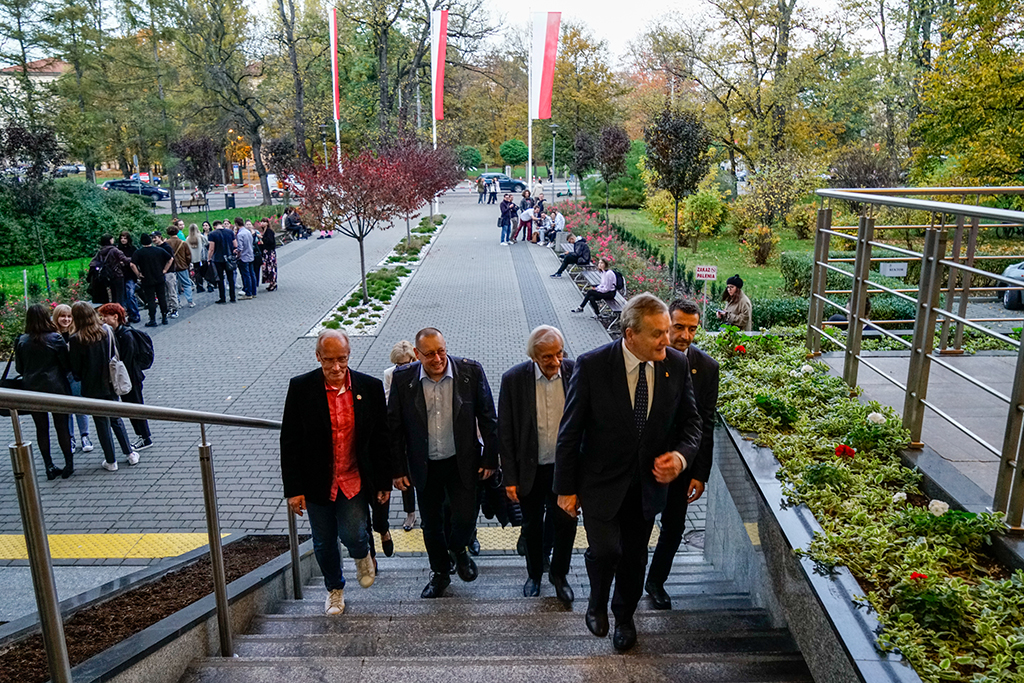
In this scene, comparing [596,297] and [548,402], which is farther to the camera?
[596,297]

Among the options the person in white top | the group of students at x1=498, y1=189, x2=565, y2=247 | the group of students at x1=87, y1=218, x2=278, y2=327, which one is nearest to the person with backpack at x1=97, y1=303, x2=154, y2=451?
the group of students at x1=87, y1=218, x2=278, y2=327

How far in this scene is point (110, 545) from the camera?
3.22m

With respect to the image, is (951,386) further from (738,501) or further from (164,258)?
(164,258)

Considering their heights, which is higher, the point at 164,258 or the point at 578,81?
the point at 578,81

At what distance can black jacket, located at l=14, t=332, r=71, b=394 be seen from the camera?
7453 mm

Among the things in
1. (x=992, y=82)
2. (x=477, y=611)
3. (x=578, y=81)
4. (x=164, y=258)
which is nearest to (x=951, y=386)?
(x=477, y=611)

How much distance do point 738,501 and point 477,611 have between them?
5.77ft

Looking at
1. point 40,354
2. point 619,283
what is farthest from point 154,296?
point 619,283

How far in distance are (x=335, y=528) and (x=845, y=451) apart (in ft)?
9.98

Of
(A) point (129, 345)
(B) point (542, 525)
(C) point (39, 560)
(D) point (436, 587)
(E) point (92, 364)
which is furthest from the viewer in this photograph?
(A) point (129, 345)

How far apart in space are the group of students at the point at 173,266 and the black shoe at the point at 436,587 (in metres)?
11.8

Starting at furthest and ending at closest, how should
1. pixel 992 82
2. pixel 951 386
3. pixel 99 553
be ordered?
pixel 992 82 < pixel 951 386 < pixel 99 553

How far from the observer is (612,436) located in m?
3.69

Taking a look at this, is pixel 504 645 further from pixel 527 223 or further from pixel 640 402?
pixel 527 223
